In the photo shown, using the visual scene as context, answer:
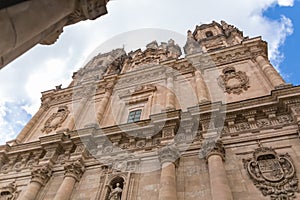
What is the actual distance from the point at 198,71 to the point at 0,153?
484 inches

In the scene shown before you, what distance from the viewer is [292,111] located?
1043cm

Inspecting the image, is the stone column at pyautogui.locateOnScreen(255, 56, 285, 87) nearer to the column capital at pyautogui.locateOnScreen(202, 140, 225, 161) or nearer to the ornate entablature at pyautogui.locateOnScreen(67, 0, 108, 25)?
the column capital at pyautogui.locateOnScreen(202, 140, 225, 161)

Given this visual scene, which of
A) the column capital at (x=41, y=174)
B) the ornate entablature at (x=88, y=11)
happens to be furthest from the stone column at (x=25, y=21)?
the column capital at (x=41, y=174)

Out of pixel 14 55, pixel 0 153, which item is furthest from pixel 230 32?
pixel 14 55

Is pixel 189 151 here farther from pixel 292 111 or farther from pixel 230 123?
pixel 292 111

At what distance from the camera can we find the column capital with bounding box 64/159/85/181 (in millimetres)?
11406

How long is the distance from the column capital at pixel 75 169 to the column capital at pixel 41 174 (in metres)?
1.17

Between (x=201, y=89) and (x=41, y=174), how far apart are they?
9.07m

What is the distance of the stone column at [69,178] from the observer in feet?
34.7

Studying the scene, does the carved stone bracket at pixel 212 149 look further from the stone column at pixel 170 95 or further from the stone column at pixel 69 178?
the stone column at pixel 69 178

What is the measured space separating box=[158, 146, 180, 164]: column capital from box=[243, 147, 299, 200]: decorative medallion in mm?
2560

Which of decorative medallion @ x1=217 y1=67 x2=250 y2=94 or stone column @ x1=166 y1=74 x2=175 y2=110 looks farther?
decorative medallion @ x1=217 y1=67 x2=250 y2=94

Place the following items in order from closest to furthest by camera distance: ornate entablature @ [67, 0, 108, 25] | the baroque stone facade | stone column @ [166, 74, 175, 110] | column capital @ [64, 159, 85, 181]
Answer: ornate entablature @ [67, 0, 108, 25], the baroque stone facade, column capital @ [64, 159, 85, 181], stone column @ [166, 74, 175, 110]

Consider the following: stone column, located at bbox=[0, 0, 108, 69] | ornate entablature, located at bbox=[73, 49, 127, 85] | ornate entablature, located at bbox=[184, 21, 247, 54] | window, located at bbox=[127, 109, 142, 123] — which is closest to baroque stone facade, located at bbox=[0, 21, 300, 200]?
window, located at bbox=[127, 109, 142, 123]
